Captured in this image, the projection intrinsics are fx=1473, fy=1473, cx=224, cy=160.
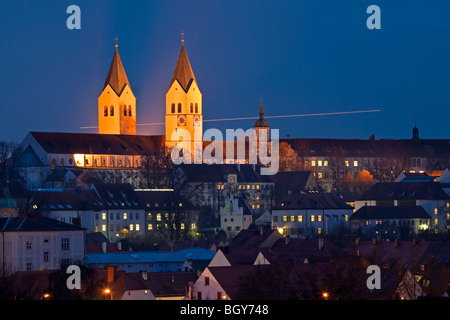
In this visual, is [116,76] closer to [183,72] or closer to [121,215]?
[183,72]

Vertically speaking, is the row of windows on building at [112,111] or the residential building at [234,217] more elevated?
the row of windows on building at [112,111]

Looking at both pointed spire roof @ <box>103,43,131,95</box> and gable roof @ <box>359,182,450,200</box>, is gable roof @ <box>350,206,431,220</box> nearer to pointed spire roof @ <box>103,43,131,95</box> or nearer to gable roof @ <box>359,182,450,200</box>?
gable roof @ <box>359,182,450,200</box>

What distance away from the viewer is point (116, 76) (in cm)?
17088

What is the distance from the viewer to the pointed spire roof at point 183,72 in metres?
166

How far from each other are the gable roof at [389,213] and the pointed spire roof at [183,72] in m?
56.2

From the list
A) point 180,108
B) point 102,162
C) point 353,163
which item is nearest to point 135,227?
point 102,162

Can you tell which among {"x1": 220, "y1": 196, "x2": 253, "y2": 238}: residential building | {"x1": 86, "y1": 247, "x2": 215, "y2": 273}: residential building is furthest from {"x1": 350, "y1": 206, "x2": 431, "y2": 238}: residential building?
{"x1": 86, "y1": 247, "x2": 215, "y2": 273}: residential building

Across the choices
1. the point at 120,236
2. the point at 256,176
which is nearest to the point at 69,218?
the point at 120,236

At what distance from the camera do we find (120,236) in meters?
111

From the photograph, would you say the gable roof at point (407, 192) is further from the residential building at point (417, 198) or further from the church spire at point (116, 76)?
the church spire at point (116, 76)

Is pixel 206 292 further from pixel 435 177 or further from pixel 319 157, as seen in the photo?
pixel 319 157

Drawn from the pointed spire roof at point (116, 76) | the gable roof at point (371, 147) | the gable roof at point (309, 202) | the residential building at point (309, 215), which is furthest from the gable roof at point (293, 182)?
the pointed spire roof at point (116, 76)

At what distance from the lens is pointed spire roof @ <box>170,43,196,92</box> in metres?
166
